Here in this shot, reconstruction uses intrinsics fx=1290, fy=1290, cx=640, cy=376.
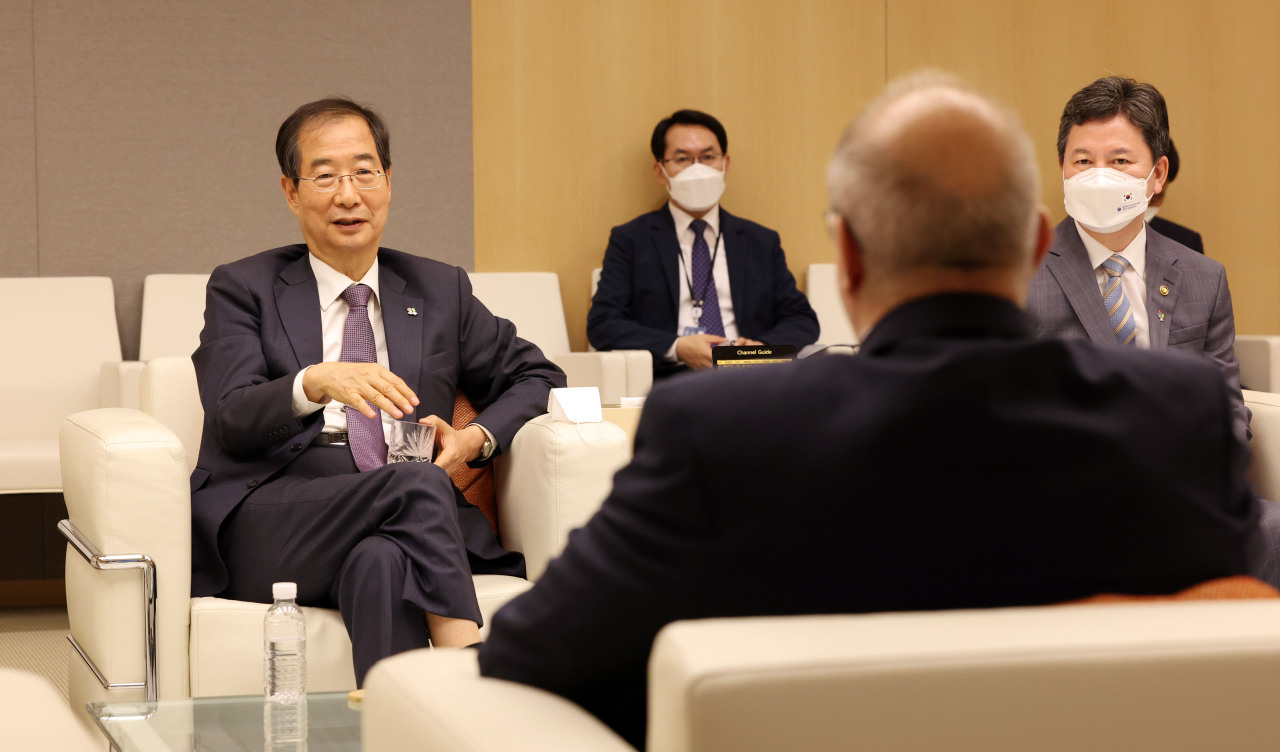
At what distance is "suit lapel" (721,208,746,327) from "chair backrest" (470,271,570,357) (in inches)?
28.8

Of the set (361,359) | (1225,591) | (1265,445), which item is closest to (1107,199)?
(1265,445)

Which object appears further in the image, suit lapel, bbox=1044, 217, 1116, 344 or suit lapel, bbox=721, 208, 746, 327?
suit lapel, bbox=721, 208, 746, 327

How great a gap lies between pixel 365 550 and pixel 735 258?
3.29m

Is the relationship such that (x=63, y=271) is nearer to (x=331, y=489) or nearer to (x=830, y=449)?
(x=331, y=489)

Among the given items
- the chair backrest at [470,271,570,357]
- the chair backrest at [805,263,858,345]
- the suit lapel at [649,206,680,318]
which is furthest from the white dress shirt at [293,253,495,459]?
the chair backrest at [805,263,858,345]

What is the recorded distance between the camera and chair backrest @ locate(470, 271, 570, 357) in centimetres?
534

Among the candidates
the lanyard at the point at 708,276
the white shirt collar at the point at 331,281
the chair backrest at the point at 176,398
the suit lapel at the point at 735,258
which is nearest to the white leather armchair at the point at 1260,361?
the suit lapel at the point at 735,258

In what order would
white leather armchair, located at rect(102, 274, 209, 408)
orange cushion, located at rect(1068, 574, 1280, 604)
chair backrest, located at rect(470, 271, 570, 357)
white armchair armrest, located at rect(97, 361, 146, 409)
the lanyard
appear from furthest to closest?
the lanyard < chair backrest, located at rect(470, 271, 570, 357) < white leather armchair, located at rect(102, 274, 209, 408) < white armchair armrest, located at rect(97, 361, 146, 409) < orange cushion, located at rect(1068, 574, 1280, 604)

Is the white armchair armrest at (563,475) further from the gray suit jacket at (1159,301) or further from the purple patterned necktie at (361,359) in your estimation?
the gray suit jacket at (1159,301)

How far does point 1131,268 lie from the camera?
327 cm

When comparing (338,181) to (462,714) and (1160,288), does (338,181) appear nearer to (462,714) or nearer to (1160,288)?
(1160,288)

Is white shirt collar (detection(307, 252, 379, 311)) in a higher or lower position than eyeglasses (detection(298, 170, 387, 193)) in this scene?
lower

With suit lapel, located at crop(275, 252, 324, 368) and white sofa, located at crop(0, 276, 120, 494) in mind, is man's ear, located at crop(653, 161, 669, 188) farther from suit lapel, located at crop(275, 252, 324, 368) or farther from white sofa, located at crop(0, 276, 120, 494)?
suit lapel, located at crop(275, 252, 324, 368)

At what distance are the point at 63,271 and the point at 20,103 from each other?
0.65 m
